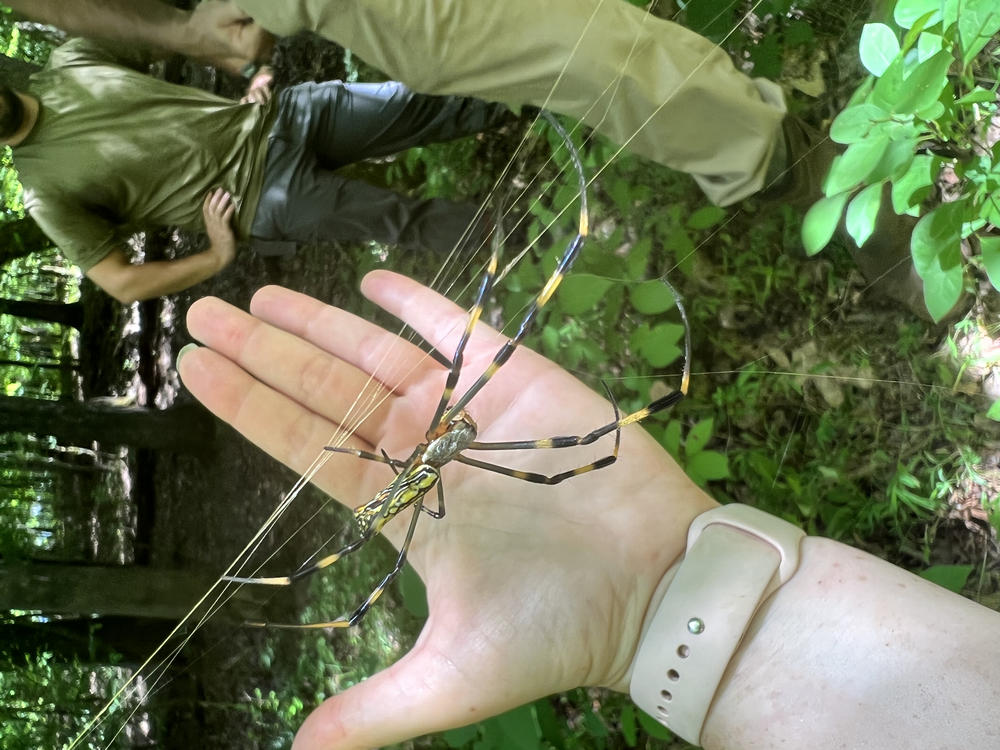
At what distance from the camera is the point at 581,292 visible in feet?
1.83

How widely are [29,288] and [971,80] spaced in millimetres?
725

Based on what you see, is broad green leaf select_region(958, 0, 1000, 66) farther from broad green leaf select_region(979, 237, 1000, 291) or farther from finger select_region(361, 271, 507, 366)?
finger select_region(361, 271, 507, 366)

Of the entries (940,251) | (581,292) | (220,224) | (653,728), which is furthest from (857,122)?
(653,728)

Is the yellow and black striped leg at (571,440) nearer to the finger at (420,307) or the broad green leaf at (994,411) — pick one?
the finger at (420,307)

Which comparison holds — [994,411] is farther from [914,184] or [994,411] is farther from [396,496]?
[396,496]

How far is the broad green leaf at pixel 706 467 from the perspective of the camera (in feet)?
1.96

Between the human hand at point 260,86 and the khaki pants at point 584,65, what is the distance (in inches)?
1.0

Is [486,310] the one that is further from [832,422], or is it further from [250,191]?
[832,422]

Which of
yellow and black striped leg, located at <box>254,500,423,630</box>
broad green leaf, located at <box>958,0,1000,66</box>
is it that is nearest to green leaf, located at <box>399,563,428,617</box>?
yellow and black striped leg, located at <box>254,500,423,630</box>

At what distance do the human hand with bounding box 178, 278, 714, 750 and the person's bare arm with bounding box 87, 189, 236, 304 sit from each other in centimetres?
2

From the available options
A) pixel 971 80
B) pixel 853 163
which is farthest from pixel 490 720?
pixel 971 80

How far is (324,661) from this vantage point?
0.52 meters

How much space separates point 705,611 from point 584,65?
0.41 m

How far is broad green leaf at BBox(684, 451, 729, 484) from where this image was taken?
598 mm
